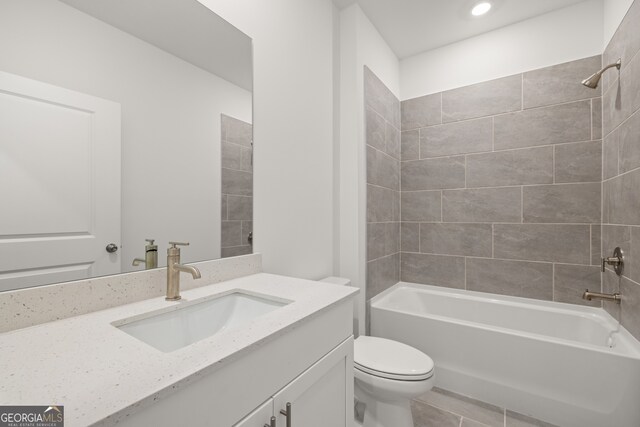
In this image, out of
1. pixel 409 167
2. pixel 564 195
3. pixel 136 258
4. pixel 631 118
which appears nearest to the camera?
pixel 136 258

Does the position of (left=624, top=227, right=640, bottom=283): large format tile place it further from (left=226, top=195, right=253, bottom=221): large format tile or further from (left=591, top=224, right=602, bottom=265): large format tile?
(left=226, top=195, right=253, bottom=221): large format tile

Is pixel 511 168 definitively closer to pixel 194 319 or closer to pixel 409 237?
pixel 409 237

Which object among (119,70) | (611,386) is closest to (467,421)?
(611,386)

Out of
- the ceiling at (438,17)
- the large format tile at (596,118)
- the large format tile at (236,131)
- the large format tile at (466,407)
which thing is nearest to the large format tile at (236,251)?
the large format tile at (236,131)

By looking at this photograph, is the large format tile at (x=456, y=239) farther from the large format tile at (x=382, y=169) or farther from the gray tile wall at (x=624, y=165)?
the gray tile wall at (x=624, y=165)

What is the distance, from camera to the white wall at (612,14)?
166 centimetres

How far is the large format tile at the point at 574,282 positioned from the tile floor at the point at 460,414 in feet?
2.96

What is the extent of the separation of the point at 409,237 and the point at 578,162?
1354 mm

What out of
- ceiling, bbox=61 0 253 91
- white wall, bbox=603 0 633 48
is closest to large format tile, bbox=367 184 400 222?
ceiling, bbox=61 0 253 91

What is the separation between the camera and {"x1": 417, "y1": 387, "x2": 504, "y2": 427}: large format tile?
171cm

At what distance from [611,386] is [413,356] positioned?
3.35 ft

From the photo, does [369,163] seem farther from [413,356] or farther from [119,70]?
[119,70]

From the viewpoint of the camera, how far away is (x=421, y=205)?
267 cm

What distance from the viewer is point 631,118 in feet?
5.09
